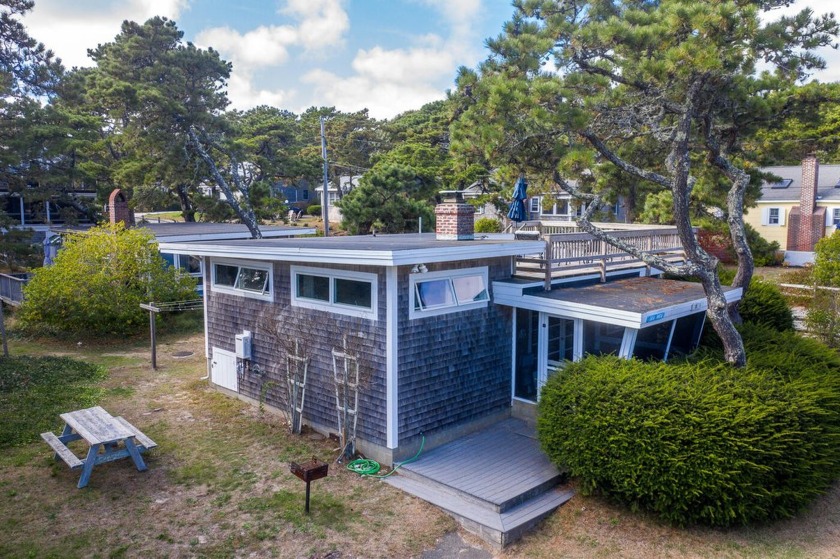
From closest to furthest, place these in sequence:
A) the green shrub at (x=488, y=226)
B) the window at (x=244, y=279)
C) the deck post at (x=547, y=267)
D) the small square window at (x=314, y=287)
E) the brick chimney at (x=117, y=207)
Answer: the small square window at (x=314, y=287) → the deck post at (x=547, y=267) → the window at (x=244, y=279) → the brick chimney at (x=117, y=207) → the green shrub at (x=488, y=226)

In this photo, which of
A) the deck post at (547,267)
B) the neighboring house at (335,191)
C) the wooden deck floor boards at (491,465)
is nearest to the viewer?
the wooden deck floor boards at (491,465)

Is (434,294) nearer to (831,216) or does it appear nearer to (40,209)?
(40,209)

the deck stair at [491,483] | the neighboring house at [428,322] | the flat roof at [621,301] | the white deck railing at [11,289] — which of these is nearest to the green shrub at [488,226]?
the neighboring house at [428,322]

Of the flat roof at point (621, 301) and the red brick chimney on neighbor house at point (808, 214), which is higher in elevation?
the red brick chimney on neighbor house at point (808, 214)

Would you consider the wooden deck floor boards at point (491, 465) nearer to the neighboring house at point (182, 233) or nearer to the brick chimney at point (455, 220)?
the brick chimney at point (455, 220)

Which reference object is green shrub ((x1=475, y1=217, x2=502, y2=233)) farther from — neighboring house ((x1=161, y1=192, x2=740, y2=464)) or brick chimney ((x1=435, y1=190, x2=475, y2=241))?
neighboring house ((x1=161, y1=192, x2=740, y2=464))

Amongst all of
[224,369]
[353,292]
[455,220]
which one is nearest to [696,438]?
[353,292]
